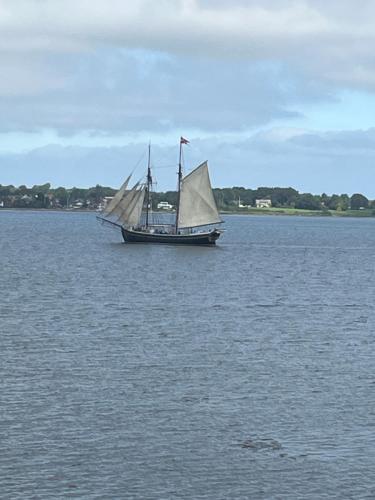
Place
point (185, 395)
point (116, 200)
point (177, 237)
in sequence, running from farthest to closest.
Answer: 1. point (177, 237)
2. point (116, 200)
3. point (185, 395)

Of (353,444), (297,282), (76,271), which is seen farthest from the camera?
(76,271)

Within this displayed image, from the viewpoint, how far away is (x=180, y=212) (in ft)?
398

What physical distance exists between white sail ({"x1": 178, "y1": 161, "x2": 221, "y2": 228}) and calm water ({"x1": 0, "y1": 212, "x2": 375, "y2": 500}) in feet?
160

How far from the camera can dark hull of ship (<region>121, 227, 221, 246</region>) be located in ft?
402

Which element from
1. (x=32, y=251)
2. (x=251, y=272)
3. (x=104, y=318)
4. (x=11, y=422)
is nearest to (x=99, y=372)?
(x=11, y=422)

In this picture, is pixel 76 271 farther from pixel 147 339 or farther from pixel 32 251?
pixel 147 339

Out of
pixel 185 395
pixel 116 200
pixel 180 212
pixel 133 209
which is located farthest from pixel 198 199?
pixel 185 395

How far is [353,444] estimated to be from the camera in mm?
29781

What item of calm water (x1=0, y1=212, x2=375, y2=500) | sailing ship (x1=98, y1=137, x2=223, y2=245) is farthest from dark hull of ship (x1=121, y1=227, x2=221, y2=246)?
calm water (x1=0, y1=212, x2=375, y2=500)

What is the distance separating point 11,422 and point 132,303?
32.3 metres

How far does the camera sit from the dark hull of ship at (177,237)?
402 ft

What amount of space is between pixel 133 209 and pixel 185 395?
88.1 m

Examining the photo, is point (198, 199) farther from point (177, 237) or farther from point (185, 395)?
point (185, 395)

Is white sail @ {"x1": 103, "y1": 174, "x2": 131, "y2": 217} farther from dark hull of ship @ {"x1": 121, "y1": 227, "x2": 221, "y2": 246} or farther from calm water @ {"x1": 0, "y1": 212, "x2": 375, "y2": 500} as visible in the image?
calm water @ {"x1": 0, "y1": 212, "x2": 375, "y2": 500}
